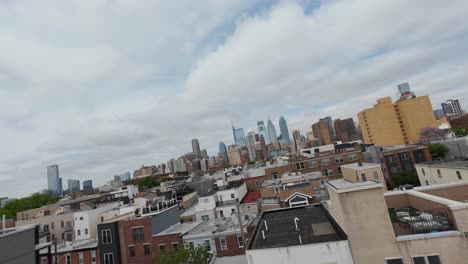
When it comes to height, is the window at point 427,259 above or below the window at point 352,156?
below

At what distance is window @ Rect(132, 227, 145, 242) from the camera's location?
38.4m

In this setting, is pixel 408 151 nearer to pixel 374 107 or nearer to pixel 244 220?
pixel 244 220

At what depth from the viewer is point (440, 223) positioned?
12.0 m

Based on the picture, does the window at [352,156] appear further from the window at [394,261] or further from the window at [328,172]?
the window at [394,261]

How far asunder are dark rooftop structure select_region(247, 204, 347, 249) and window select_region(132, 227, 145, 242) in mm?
25388

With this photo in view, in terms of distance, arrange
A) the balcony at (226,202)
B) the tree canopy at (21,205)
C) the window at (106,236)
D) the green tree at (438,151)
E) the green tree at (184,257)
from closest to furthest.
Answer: the green tree at (184,257)
the window at (106,236)
the balcony at (226,202)
the green tree at (438,151)
the tree canopy at (21,205)

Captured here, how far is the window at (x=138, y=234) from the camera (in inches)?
1511

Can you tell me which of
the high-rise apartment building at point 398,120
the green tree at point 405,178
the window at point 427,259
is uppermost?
the high-rise apartment building at point 398,120

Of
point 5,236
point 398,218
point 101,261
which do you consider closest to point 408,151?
point 398,218

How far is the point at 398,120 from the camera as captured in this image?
141500mm

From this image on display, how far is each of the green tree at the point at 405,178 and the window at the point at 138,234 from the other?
2578 inches

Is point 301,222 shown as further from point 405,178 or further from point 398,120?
point 398,120

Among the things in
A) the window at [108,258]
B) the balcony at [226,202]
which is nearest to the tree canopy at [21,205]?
the window at [108,258]

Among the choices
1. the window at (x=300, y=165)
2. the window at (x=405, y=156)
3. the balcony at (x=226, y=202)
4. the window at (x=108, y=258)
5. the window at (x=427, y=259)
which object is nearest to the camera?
the window at (x=427, y=259)
